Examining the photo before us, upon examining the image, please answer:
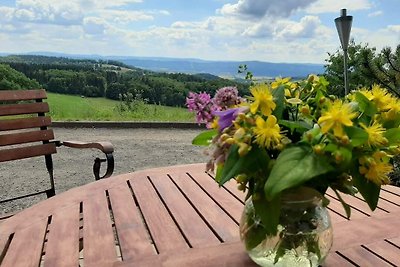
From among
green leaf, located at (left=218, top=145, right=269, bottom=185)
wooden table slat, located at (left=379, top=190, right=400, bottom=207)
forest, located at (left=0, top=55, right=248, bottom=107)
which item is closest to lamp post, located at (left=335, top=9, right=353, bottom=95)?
wooden table slat, located at (left=379, top=190, right=400, bottom=207)

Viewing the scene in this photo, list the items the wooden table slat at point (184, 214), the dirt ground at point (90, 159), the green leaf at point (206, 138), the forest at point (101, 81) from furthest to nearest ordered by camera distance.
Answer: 1. the forest at point (101, 81)
2. the dirt ground at point (90, 159)
3. the wooden table slat at point (184, 214)
4. the green leaf at point (206, 138)

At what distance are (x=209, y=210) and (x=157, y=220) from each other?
168mm

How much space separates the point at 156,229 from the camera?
1161 mm

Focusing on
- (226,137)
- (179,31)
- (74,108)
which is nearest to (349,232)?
(226,137)

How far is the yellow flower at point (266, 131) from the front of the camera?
0.70 meters

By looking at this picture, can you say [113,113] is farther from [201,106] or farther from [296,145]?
[296,145]

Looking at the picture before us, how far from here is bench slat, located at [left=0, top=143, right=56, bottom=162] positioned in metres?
2.03

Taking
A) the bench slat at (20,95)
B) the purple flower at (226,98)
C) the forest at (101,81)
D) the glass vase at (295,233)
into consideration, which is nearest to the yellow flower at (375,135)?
the glass vase at (295,233)

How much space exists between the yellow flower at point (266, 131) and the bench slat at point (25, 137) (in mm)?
1707

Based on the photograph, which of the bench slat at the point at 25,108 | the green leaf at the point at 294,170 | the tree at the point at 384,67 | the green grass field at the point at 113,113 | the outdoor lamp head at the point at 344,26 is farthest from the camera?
the green grass field at the point at 113,113

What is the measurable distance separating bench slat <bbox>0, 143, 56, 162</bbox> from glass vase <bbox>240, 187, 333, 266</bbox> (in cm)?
150

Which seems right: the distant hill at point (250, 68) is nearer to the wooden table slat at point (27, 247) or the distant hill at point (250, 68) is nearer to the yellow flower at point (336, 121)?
the yellow flower at point (336, 121)

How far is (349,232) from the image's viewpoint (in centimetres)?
112

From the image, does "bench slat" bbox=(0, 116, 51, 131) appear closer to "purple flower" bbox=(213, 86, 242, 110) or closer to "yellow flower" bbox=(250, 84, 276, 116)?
"purple flower" bbox=(213, 86, 242, 110)
